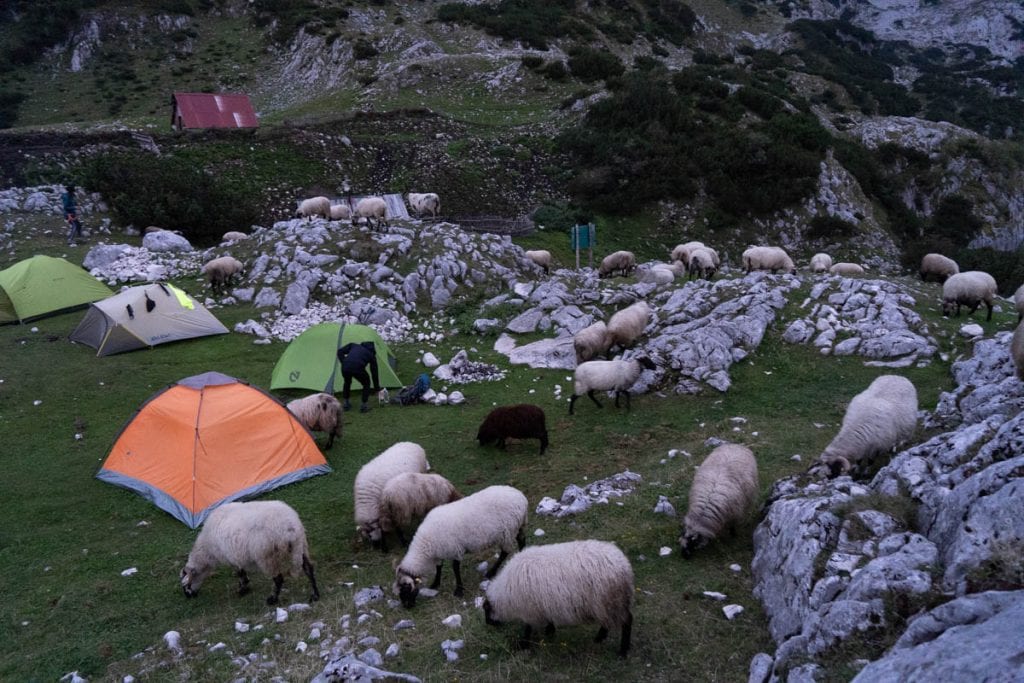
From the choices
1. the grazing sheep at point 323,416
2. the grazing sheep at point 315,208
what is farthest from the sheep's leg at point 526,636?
the grazing sheep at point 315,208

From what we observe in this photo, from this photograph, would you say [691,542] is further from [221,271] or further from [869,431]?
[221,271]

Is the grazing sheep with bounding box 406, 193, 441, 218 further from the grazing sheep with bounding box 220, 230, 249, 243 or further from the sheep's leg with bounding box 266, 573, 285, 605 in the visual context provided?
the sheep's leg with bounding box 266, 573, 285, 605

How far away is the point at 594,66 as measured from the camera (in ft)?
153

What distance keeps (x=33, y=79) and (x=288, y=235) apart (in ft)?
152

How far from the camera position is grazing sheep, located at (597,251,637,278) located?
79.4 feet

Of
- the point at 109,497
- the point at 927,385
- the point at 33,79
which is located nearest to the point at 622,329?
the point at 927,385

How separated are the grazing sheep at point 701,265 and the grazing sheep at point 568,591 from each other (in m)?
17.1

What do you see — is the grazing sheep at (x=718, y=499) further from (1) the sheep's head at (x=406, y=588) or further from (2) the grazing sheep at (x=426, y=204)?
(2) the grazing sheep at (x=426, y=204)

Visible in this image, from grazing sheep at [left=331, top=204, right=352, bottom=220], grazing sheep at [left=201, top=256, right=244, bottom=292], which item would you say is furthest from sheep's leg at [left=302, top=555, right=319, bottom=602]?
grazing sheep at [left=331, top=204, right=352, bottom=220]

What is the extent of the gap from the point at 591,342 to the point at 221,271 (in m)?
13.0

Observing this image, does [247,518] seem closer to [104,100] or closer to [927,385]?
[927,385]

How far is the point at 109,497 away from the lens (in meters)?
10.6

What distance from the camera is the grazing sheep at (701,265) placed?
21.9 meters

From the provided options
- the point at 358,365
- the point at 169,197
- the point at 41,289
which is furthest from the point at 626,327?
the point at 169,197
